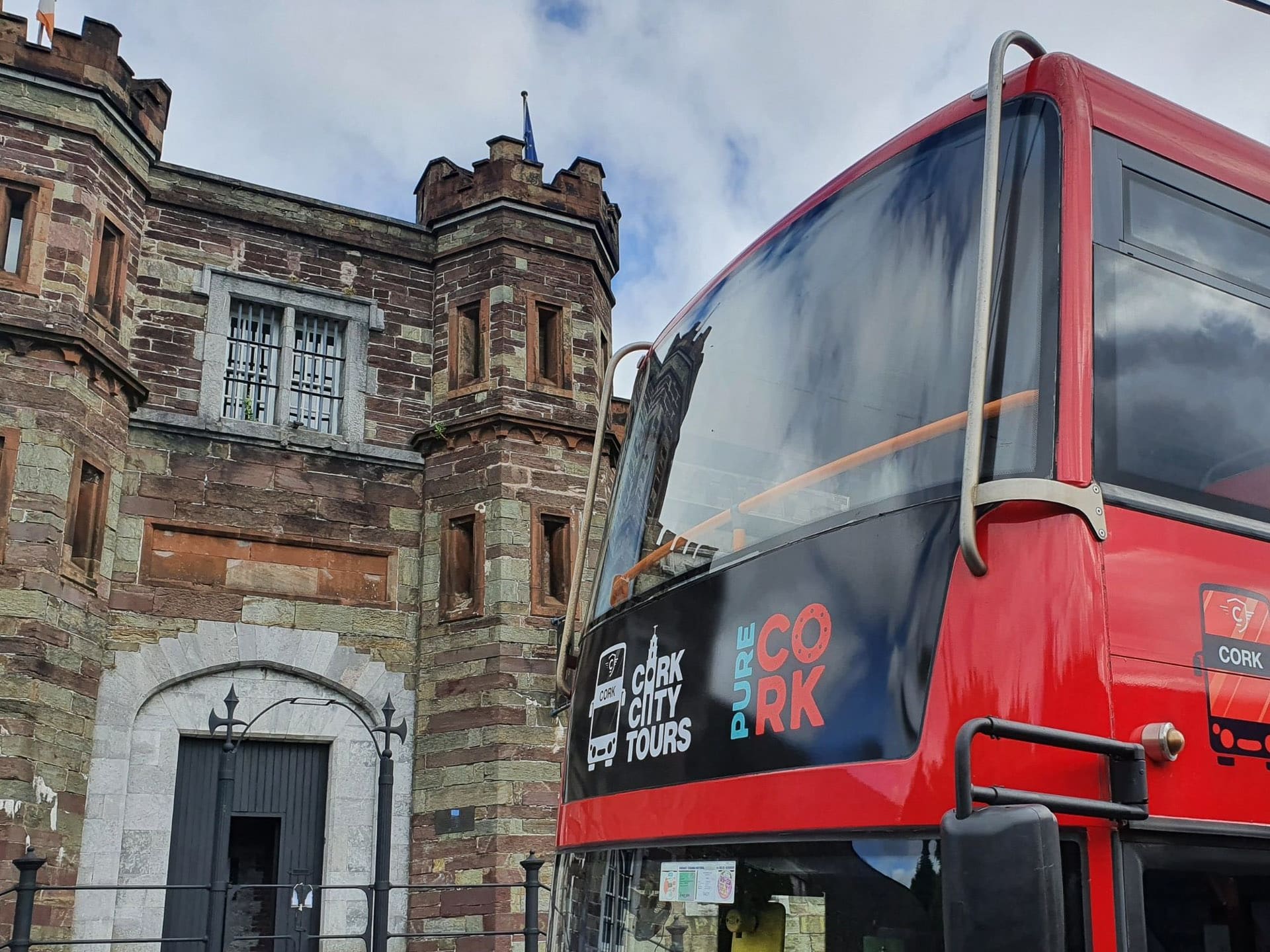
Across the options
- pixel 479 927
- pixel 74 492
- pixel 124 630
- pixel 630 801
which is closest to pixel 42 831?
pixel 124 630

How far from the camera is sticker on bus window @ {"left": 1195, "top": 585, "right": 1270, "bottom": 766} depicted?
8.09 ft

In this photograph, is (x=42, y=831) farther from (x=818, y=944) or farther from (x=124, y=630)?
(x=818, y=944)

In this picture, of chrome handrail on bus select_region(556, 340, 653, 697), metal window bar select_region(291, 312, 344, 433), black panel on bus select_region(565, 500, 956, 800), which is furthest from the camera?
metal window bar select_region(291, 312, 344, 433)

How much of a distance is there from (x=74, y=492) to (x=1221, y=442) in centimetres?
1222

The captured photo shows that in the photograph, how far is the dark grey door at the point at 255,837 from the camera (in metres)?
13.3

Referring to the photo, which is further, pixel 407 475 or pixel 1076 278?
pixel 407 475

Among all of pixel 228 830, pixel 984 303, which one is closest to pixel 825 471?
pixel 984 303

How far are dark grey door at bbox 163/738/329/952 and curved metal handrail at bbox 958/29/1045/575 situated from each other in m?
12.0

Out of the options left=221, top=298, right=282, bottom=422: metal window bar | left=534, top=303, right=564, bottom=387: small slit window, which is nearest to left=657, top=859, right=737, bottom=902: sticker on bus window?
left=221, top=298, right=282, bottom=422: metal window bar

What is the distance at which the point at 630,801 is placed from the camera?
3314 millimetres

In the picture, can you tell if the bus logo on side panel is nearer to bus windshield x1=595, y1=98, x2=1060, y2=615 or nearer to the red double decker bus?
the red double decker bus

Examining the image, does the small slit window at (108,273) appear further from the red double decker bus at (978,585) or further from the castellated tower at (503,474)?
the red double decker bus at (978,585)

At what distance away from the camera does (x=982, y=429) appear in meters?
2.53

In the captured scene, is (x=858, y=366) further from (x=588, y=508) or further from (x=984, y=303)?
(x=588, y=508)
